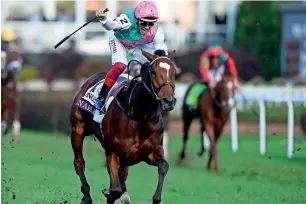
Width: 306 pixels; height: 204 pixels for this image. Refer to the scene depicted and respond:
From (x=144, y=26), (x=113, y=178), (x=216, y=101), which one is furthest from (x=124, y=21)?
(x=216, y=101)

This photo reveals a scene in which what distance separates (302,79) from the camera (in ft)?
63.6

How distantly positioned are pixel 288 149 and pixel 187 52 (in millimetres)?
13861

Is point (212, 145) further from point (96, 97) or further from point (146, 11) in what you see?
point (146, 11)

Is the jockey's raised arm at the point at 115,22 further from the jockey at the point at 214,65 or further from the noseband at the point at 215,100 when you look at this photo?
the jockey at the point at 214,65

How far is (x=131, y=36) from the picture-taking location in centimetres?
820

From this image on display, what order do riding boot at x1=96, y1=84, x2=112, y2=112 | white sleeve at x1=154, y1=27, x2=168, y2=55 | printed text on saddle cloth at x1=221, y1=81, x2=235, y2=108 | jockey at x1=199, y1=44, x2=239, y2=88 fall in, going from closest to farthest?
white sleeve at x1=154, y1=27, x2=168, y2=55
riding boot at x1=96, y1=84, x2=112, y2=112
printed text on saddle cloth at x1=221, y1=81, x2=235, y2=108
jockey at x1=199, y1=44, x2=239, y2=88

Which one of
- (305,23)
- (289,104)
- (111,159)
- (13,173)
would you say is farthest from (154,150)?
(305,23)

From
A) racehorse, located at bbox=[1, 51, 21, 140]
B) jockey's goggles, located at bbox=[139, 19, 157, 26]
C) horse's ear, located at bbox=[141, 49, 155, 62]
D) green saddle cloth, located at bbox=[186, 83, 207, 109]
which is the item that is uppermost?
jockey's goggles, located at bbox=[139, 19, 157, 26]

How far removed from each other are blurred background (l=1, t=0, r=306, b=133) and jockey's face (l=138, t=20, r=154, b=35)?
21.2 ft

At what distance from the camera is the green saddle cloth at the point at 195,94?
13.9 metres

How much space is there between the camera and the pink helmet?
25.7 feet

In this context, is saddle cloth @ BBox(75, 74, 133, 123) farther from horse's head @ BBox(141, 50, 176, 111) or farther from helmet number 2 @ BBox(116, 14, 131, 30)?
horse's head @ BBox(141, 50, 176, 111)

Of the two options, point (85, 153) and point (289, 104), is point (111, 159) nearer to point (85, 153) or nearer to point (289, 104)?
point (289, 104)

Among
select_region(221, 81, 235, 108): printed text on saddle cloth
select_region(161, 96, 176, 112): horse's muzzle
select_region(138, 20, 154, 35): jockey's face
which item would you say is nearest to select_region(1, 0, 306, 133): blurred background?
select_region(221, 81, 235, 108): printed text on saddle cloth
